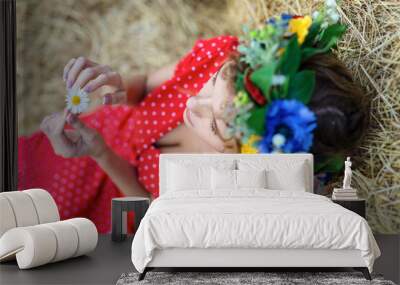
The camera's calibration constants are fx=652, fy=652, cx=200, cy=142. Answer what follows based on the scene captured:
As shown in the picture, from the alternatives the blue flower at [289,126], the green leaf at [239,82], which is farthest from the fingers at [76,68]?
the blue flower at [289,126]

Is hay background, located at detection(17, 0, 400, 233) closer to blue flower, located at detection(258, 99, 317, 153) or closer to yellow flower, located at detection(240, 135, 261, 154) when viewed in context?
blue flower, located at detection(258, 99, 317, 153)

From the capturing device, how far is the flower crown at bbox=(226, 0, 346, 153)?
5637mm

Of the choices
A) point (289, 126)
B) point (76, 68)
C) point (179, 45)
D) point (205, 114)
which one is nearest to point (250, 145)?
point (289, 126)

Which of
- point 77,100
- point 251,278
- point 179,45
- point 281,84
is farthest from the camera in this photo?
point 77,100

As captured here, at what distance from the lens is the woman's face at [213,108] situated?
5.76 meters

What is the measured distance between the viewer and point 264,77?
5652 millimetres

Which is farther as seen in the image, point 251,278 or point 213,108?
point 213,108

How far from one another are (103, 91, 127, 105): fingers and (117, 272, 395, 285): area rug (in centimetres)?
209

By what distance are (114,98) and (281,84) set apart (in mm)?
1527

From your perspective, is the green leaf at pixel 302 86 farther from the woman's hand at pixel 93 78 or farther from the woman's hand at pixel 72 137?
the woman's hand at pixel 72 137

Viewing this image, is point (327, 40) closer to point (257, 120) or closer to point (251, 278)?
point (257, 120)

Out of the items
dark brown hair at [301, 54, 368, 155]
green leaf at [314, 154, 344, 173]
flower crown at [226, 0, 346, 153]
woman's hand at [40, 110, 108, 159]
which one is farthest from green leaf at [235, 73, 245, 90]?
woman's hand at [40, 110, 108, 159]

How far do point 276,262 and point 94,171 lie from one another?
2421 mm

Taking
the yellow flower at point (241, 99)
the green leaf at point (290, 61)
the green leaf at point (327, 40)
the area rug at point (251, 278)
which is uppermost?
the green leaf at point (327, 40)
